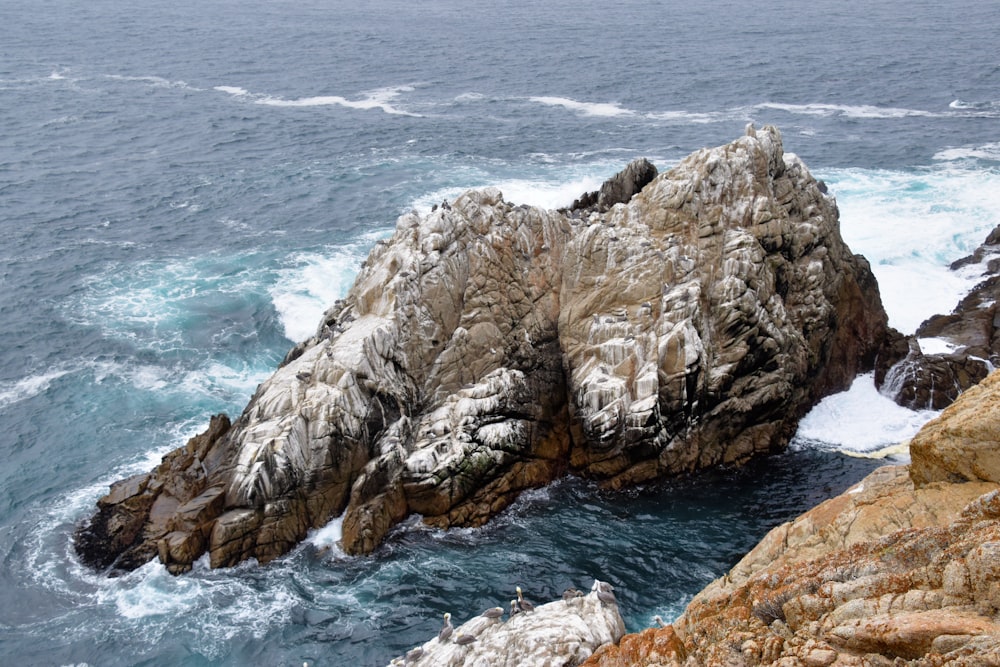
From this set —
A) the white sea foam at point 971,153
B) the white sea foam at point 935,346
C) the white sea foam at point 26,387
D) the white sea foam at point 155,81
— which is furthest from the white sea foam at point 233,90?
the white sea foam at point 935,346

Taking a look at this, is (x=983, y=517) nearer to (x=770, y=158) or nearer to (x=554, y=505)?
(x=554, y=505)

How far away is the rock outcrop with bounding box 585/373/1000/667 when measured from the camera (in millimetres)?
15805

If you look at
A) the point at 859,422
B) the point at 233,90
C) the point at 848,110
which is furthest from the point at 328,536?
the point at 233,90

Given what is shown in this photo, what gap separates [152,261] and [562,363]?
4055 cm

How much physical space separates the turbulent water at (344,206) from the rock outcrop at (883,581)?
12.8 metres

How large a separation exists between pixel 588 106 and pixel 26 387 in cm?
7461

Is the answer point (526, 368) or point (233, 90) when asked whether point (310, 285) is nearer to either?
point (526, 368)

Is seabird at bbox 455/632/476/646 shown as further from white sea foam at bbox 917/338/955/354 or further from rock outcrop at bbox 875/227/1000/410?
white sea foam at bbox 917/338/955/354

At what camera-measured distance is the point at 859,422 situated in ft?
160

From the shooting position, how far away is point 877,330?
53031 mm

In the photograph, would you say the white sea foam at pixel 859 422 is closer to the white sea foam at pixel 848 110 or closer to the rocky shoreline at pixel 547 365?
the rocky shoreline at pixel 547 365

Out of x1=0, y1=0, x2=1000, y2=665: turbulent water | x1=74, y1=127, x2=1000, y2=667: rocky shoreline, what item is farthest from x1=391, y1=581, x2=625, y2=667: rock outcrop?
x1=0, y1=0, x2=1000, y2=665: turbulent water

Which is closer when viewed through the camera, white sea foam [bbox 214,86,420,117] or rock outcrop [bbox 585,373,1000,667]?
rock outcrop [bbox 585,373,1000,667]

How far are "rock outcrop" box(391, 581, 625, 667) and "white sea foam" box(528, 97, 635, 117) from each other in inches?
3226
